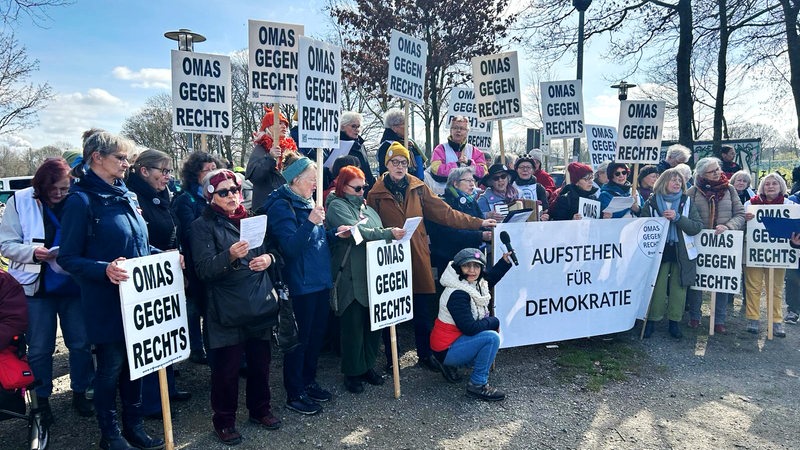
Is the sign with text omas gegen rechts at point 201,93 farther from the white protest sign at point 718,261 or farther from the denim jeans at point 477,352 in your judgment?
the white protest sign at point 718,261

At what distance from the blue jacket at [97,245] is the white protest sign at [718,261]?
6.32 metres

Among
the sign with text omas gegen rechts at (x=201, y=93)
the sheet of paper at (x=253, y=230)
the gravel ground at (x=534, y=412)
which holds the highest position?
the sign with text omas gegen rechts at (x=201, y=93)

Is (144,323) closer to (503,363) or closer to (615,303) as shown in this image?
(503,363)

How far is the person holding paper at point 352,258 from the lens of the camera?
4.61 m

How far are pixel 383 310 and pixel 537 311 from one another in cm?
196

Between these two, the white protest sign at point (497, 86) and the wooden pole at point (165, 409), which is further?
the white protest sign at point (497, 86)

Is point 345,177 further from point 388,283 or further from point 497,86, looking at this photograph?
point 497,86

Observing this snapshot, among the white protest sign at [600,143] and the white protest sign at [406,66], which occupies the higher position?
the white protest sign at [406,66]

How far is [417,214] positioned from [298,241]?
1.51 metres

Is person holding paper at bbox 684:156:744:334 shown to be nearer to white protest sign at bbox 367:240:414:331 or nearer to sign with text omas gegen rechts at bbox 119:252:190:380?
white protest sign at bbox 367:240:414:331

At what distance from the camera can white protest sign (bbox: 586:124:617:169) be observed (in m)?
10.5

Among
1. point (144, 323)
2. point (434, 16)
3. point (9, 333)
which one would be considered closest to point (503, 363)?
point (144, 323)

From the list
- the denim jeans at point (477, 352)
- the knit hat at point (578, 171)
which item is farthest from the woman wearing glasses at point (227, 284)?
the knit hat at point (578, 171)

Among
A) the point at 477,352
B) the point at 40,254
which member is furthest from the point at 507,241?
the point at 40,254
